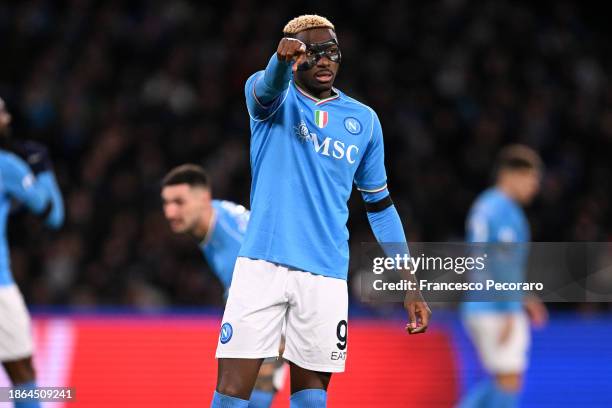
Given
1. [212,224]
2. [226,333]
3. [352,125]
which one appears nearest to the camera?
[226,333]

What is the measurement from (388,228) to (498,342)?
392 cm

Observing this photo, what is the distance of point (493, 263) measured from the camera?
247 inches

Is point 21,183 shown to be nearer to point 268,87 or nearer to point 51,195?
point 51,195

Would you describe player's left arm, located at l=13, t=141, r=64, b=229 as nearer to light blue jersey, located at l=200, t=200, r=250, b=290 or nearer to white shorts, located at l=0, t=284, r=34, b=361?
white shorts, located at l=0, t=284, r=34, b=361

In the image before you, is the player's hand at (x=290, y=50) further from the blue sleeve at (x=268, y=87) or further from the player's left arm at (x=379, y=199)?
the player's left arm at (x=379, y=199)

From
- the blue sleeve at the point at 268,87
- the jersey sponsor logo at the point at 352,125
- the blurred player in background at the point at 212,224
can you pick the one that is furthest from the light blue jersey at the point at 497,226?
the blue sleeve at the point at 268,87

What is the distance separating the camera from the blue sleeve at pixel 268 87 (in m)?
3.96

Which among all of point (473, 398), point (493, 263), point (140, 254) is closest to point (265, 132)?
point (493, 263)

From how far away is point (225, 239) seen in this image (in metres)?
5.79

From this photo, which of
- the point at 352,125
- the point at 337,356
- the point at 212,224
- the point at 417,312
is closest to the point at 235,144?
the point at 212,224

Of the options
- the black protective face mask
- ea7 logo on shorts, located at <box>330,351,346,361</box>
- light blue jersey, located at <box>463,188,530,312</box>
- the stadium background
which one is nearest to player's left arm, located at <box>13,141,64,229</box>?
the stadium background

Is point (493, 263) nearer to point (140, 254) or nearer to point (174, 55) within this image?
point (140, 254)

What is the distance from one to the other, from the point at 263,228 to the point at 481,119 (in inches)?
334

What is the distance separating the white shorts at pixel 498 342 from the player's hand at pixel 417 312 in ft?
12.9
